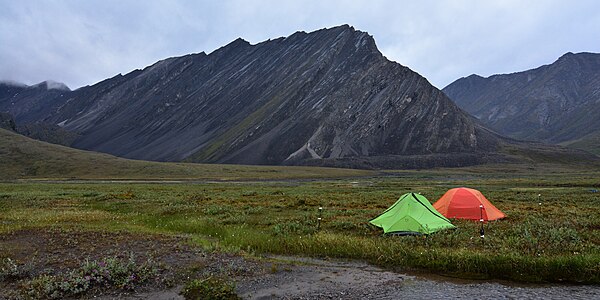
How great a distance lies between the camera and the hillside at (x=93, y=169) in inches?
4411

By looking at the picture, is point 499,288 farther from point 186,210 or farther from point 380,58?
point 380,58

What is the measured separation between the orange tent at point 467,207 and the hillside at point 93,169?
284ft

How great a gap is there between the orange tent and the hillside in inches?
3405

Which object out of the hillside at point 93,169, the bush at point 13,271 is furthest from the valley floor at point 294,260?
the hillside at point 93,169

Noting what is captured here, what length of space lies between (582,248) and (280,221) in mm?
14622

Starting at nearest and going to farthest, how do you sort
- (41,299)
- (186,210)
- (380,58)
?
(41,299) < (186,210) < (380,58)

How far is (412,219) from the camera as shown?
60.4ft

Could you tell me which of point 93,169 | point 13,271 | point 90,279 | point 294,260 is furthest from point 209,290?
point 93,169

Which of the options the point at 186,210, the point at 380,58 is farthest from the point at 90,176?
the point at 380,58

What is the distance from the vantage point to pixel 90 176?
111m

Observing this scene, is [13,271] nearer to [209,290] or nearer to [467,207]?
[209,290]

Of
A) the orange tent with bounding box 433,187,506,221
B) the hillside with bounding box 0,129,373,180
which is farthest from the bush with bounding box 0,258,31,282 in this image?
the hillside with bounding box 0,129,373,180

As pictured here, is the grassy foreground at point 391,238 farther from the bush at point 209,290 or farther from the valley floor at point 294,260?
the bush at point 209,290

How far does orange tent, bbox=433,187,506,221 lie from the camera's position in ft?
72.3
